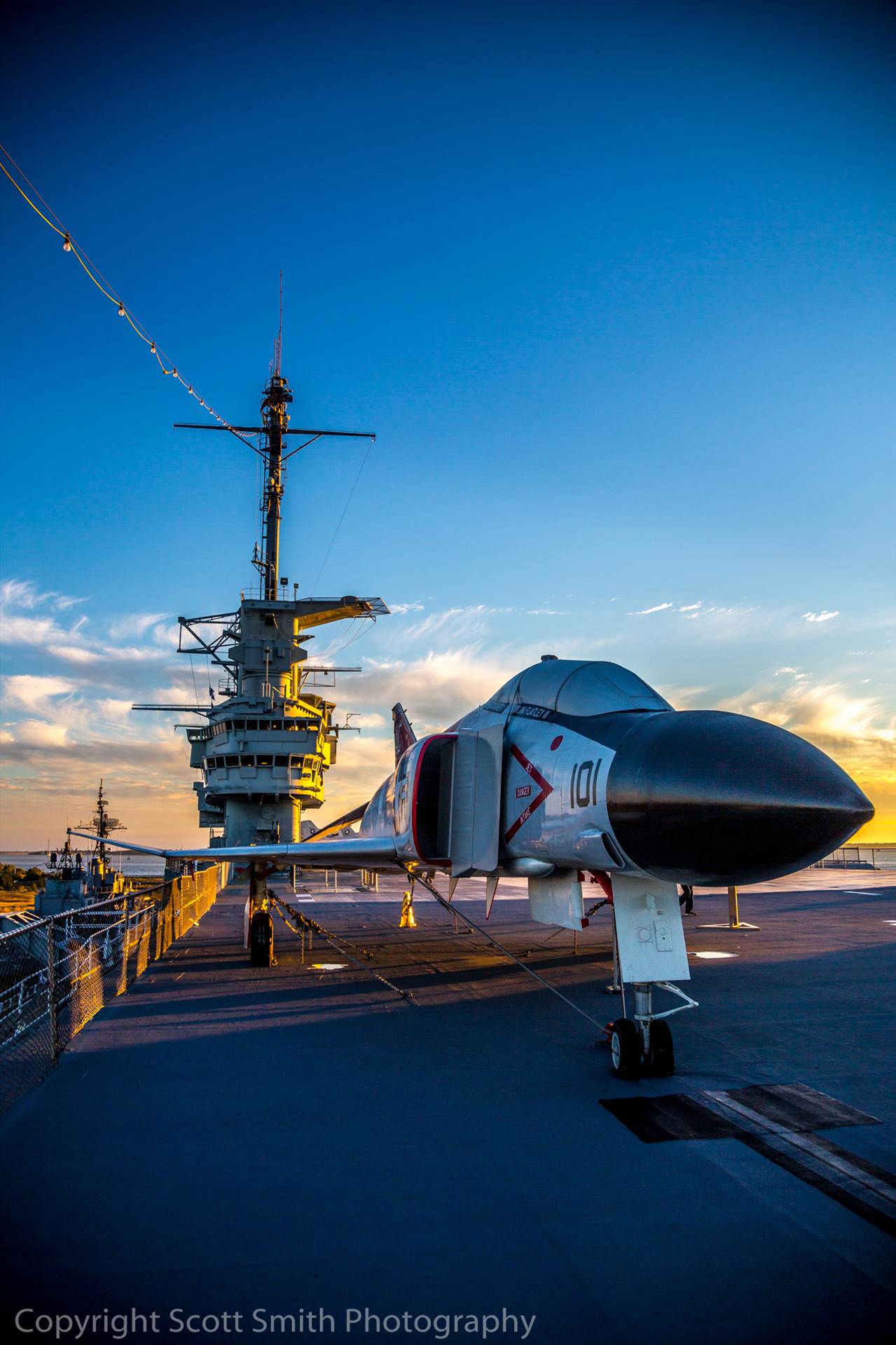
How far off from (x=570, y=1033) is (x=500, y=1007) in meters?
1.53

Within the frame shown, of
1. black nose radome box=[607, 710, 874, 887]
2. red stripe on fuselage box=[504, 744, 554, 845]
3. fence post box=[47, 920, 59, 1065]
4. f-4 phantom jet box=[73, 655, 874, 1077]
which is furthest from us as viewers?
red stripe on fuselage box=[504, 744, 554, 845]

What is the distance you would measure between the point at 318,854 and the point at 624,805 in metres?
6.94

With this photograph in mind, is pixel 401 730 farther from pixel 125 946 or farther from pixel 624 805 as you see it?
pixel 624 805

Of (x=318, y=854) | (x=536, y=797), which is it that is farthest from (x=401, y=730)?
(x=536, y=797)

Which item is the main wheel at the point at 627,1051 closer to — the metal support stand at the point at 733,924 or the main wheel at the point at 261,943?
the main wheel at the point at 261,943

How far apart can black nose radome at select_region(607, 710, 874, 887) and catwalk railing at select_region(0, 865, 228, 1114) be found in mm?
4367

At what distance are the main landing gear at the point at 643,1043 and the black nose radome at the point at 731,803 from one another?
4.80 ft

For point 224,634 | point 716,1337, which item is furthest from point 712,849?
point 224,634

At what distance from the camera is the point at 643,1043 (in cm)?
624

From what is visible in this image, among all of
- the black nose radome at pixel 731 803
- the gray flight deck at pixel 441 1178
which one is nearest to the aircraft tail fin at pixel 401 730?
the gray flight deck at pixel 441 1178

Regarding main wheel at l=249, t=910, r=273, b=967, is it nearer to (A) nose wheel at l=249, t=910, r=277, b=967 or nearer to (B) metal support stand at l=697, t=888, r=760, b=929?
(A) nose wheel at l=249, t=910, r=277, b=967

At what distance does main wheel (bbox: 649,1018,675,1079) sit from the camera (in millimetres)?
6230

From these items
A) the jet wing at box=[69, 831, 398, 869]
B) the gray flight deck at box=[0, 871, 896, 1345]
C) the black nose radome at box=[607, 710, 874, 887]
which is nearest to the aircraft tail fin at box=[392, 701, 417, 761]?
the jet wing at box=[69, 831, 398, 869]

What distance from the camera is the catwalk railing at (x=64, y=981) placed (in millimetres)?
6188
